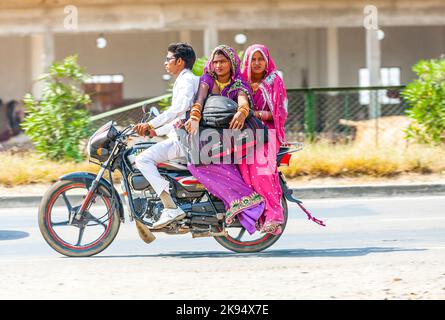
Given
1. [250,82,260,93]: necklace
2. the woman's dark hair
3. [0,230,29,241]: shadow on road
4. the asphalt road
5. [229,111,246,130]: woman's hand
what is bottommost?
the asphalt road

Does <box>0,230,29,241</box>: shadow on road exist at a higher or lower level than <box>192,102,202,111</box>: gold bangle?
lower

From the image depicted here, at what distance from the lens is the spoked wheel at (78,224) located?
8.24 m

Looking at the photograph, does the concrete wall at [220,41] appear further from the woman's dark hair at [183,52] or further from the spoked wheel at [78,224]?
the spoked wheel at [78,224]

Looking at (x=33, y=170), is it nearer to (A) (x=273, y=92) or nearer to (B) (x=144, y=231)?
(B) (x=144, y=231)

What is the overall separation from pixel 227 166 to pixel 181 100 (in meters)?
0.67

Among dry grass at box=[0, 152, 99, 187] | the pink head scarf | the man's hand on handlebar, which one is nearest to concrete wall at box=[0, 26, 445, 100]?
dry grass at box=[0, 152, 99, 187]

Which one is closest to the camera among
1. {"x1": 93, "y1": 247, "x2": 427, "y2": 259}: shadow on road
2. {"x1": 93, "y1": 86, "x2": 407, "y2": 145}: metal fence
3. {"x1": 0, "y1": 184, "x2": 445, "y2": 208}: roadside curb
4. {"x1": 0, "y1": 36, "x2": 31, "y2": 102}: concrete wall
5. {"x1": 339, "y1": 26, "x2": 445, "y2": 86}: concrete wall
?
{"x1": 93, "y1": 247, "x2": 427, "y2": 259}: shadow on road

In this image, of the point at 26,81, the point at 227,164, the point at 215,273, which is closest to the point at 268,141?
the point at 227,164

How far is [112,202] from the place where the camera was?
8289 millimetres

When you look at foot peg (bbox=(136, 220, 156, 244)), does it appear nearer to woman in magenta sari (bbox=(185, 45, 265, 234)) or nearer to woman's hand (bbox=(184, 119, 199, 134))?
woman in magenta sari (bbox=(185, 45, 265, 234))

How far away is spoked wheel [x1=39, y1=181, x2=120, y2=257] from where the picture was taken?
824 centimetres

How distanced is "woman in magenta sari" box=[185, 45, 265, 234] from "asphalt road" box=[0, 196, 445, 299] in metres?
0.39

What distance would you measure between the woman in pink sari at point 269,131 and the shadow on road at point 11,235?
288 cm
